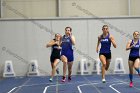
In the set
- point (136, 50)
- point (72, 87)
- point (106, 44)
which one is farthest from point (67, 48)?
Answer: point (136, 50)

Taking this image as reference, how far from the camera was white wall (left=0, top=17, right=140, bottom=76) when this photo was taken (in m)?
22.8

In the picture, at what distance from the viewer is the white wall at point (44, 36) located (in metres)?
22.8

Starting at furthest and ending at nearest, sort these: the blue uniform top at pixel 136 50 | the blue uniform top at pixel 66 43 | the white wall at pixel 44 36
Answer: the white wall at pixel 44 36
the blue uniform top at pixel 66 43
the blue uniform top at pixel 136 50

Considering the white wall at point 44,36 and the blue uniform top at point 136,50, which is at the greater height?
the white wall at point 44,36

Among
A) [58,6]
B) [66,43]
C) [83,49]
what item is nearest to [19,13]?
[58,6]

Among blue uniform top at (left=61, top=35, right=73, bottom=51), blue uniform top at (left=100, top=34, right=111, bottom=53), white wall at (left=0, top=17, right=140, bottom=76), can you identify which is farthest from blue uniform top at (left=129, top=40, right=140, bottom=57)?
white wall at (left=0, top=17, right=140, bottom=76)

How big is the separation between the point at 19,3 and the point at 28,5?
54cm

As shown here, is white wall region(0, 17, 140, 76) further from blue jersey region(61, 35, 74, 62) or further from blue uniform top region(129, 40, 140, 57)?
blue uniform top region(129, 40, 140, 57)

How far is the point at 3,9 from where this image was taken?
2320cm

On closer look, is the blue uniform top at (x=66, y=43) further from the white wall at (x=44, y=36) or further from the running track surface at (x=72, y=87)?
the white wall at (x=44, y=36)

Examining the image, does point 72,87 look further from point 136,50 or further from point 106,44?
point 136,50

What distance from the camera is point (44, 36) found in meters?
22.9

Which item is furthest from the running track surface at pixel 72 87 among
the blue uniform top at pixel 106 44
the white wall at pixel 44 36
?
the white wall at pixel 44 36

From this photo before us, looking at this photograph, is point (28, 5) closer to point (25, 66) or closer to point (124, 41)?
point (25, 66)
